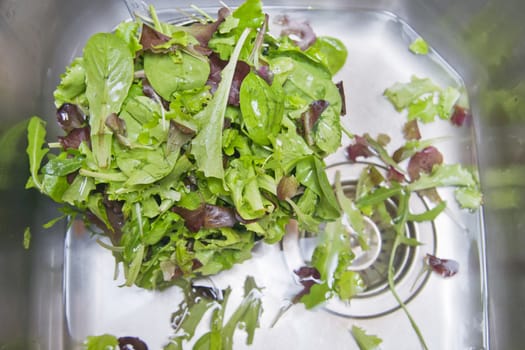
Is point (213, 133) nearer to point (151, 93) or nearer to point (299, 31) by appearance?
point (151, 93)

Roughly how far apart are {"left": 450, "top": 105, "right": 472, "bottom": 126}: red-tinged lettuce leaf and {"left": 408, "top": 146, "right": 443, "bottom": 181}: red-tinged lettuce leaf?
8 cm

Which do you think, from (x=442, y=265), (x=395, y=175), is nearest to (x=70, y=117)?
(x=395, y=175)

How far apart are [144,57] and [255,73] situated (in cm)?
14

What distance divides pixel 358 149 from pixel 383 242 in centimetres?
17

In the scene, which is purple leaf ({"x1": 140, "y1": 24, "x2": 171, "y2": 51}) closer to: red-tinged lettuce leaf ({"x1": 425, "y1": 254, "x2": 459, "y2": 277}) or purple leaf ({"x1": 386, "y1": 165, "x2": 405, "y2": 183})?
purple leaf ({"x1": 386, "y1": 165, "x2": 405, "y2": 183})

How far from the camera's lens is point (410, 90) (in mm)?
861

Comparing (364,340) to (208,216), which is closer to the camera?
(208,216)

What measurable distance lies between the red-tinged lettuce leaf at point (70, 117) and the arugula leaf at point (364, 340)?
54 cm

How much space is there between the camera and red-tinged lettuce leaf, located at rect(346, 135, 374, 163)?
2.75ft

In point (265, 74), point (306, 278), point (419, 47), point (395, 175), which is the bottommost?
point (306, 278)

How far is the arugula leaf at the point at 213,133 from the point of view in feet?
1.81

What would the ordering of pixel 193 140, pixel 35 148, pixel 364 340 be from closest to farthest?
pixel 193 140 < pixel 35 148 < pixel 364 340

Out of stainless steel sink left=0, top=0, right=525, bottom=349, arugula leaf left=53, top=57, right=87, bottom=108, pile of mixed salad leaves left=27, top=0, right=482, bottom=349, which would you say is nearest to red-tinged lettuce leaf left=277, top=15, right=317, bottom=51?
stainless steel sink left=0, top=0, right=525, bottom=349

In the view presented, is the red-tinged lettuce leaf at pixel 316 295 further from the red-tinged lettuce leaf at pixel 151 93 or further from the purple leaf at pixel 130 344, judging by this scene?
the red-tinged lettuce leaf at pixel 151 93
